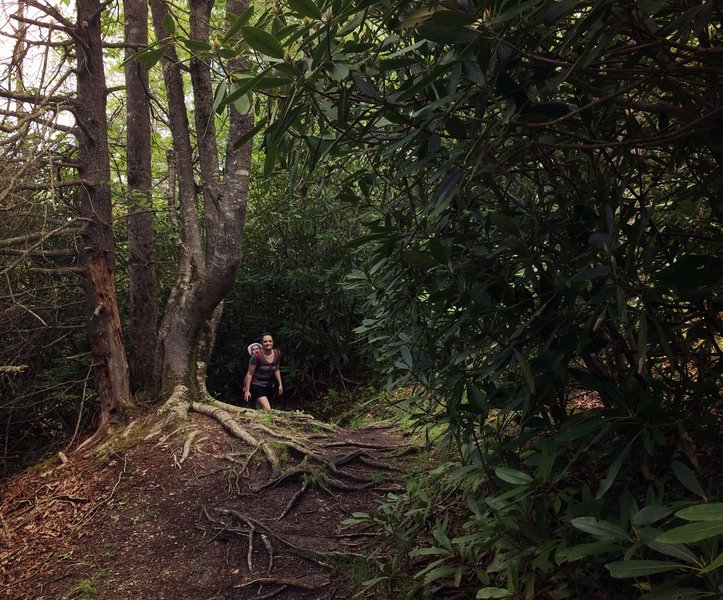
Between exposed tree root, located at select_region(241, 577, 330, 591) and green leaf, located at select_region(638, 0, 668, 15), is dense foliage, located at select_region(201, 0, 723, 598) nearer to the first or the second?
green leaf, located at select_region(638, 0, 668, 15)

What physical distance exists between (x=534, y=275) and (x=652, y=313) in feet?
1.28

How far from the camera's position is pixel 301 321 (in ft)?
35.4

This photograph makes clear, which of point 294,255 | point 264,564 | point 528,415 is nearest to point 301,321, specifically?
point 294,255

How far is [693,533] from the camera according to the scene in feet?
4.17

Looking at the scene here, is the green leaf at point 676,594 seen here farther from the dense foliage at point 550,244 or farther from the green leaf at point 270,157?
the green leaf at point 270,157

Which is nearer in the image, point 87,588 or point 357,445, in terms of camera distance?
point 87,588

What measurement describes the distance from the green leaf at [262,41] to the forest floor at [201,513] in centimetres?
333

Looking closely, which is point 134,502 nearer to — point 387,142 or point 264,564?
point 264,564

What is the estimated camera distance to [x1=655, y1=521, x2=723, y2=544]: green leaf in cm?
125

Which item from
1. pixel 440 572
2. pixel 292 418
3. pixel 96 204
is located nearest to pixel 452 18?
pixel 440 572

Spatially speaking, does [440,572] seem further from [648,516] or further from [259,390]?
[259,390]

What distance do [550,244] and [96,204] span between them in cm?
604

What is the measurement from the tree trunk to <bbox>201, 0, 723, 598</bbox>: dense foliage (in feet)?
12.9

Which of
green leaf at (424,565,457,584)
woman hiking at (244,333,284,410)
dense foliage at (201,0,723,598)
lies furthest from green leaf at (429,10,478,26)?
woman hiking at (244,333,284,410)
